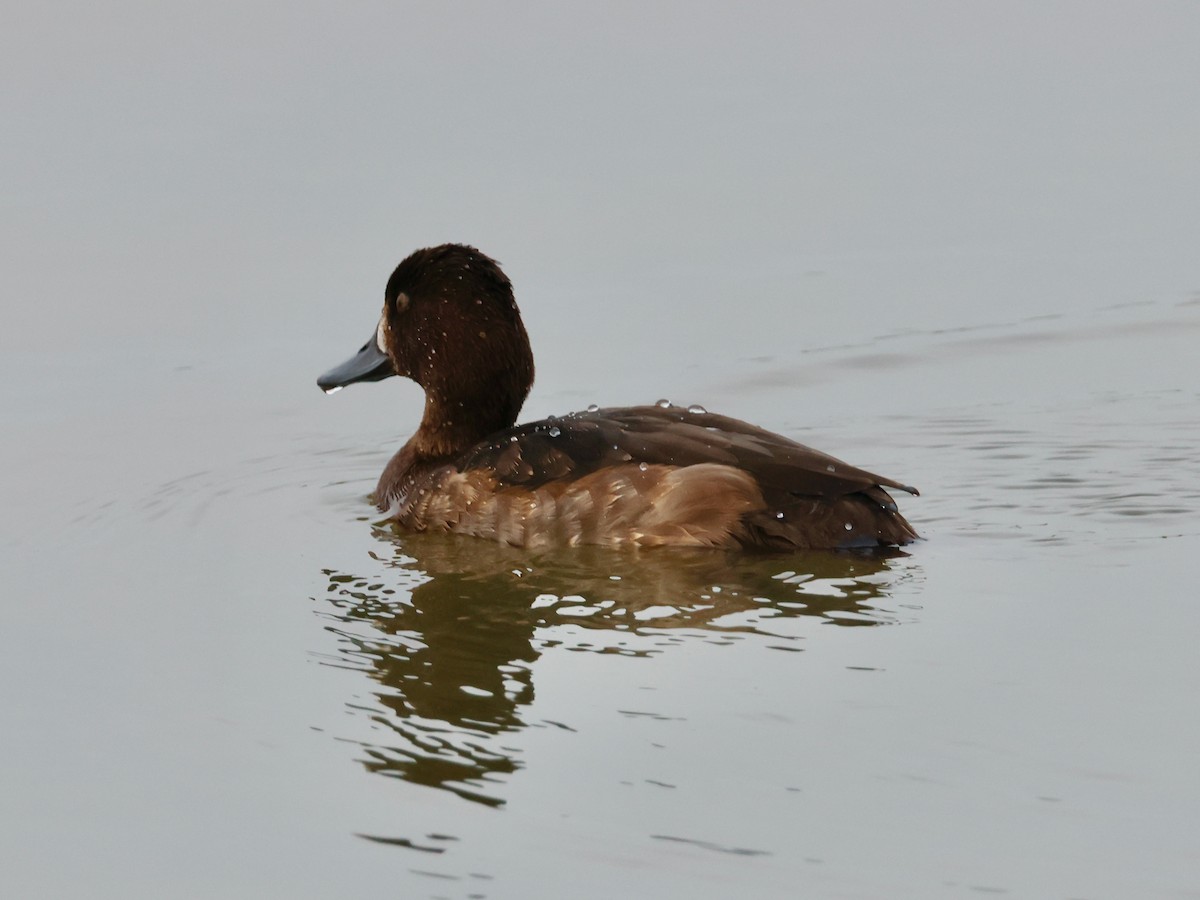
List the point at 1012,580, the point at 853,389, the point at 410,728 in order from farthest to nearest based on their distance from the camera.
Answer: the point at 853,389 < the point at 1012,580 < the point at 410,728

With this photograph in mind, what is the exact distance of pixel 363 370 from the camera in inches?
327

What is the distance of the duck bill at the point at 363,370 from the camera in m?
8.28

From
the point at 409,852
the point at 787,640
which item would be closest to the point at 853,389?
the point at 787,640

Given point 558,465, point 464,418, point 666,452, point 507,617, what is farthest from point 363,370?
point 507,617

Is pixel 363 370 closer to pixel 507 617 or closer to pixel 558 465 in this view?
pixel 558 465

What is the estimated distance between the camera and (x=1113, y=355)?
32.8ft

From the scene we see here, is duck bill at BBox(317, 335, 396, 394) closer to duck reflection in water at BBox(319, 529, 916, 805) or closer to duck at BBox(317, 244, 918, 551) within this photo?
duck at BBox(317, 244, 918, 551)

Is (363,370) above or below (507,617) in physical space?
above

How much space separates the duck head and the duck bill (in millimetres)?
235

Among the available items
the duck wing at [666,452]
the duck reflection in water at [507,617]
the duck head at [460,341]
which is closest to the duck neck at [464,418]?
the duck head at [460,341]

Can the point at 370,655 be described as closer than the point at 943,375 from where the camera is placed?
Yes

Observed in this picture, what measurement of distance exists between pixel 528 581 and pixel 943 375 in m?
3.83

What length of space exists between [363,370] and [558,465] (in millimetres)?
1531

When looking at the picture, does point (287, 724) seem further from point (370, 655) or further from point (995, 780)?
point (995, 780)
